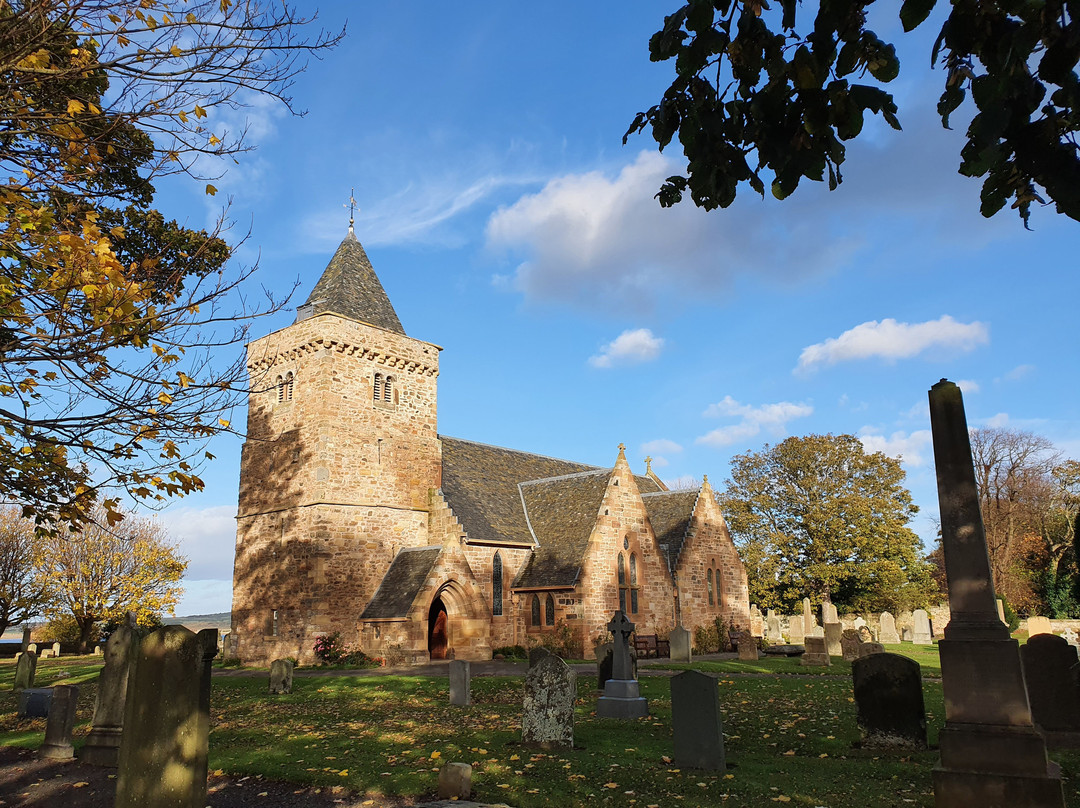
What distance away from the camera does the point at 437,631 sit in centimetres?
2814

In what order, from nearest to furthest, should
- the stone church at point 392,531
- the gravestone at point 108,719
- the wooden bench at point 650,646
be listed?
the gravestone at point 108,719 < the stone church at point 392,531 < the wooden bench at point 650,646

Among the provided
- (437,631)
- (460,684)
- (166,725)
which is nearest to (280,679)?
(460,684)

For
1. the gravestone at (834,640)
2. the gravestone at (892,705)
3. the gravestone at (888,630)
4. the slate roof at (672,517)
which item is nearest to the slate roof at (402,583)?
the slate roof at (672,517)

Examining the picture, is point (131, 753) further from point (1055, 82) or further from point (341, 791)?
point (1055, 82)

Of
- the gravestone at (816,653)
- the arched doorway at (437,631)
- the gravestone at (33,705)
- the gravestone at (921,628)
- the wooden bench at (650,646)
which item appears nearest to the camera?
the gravestone at (33,705)

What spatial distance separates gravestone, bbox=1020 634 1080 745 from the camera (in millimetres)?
9484

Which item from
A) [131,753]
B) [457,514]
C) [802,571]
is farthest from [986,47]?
[802,571]

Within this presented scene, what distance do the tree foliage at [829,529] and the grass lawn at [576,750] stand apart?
28.3 metres

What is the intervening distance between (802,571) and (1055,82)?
45.3 metres

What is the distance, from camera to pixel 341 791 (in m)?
8.09

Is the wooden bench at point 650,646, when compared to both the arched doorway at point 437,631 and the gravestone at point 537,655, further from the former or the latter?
the gravestone at point 537,655

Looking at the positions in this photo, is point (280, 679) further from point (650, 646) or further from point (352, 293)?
point (352, 293)

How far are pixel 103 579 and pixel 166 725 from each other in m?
44.1

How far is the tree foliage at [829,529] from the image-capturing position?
42.7m
